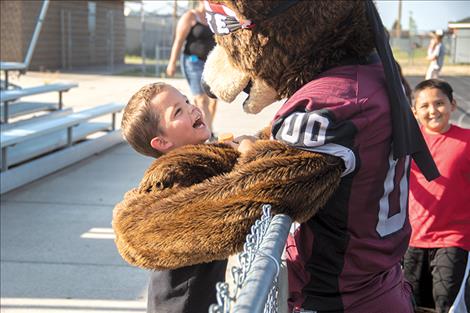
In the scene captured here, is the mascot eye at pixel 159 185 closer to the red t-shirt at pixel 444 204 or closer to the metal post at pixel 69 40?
the red t-shirt at pixel 444 204

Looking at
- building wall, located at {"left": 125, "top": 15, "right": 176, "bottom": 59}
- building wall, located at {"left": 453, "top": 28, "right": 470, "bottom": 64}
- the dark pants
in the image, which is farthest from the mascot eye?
building wall, located at {"left": 125, "top": 15, "right": 176, "bottom": 59}

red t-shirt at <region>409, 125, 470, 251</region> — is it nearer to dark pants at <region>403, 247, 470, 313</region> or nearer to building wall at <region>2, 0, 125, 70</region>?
dark pants at <region>403, 247, 470, 313</region>

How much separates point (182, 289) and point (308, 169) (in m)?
0.81

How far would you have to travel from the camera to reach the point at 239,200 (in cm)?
154

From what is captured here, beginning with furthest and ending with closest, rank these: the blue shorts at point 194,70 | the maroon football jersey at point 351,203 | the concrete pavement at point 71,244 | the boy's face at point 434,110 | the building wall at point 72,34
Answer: the building wall at point 72,34, the blue shorts at point 194,70, the concrete pavement at point 71,244, the boy's face at point 434,110, the maroon football jersey at point 351,203

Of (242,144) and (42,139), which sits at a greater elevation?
(242,144)

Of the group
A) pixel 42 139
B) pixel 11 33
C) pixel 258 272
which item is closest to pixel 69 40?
pixel 11 33

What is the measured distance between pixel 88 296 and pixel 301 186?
116 inches

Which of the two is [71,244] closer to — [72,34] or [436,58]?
[436,58]

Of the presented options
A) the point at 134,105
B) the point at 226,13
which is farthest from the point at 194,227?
the point at 134,105

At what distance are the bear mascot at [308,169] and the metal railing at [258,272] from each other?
43 millimetres

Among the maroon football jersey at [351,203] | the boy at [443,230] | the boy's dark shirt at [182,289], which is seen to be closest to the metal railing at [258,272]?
the maroon football jersey at [351,203]

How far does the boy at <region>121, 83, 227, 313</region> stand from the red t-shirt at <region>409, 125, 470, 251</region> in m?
1.46

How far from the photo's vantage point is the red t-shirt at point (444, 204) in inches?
128
